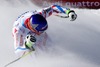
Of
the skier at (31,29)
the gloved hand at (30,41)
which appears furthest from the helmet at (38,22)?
the gloved hand at (30,41)

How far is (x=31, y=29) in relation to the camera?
617 cm

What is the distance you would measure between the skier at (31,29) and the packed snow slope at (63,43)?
37 centimetres

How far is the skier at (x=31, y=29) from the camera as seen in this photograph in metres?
5.94

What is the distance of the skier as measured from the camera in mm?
5938

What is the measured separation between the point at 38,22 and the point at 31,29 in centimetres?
32

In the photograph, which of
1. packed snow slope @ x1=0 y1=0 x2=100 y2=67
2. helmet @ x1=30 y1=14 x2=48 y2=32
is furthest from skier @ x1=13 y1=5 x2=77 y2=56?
packed snow slope @ x1=0 y1=0 x2=100 y2=67

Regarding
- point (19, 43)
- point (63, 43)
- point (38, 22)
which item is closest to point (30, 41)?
point (38, 22)

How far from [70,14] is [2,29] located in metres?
2.09

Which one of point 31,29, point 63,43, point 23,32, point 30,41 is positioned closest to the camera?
point 30,41

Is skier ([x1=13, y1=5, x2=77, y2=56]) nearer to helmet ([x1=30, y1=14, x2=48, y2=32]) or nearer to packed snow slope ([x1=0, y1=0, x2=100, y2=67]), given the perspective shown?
helmet ([x1=30, y1=14, x2=48, y2=32])

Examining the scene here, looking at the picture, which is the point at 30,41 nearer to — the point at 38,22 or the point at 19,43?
the point at 38,22

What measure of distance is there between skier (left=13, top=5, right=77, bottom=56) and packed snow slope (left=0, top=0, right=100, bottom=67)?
375mm

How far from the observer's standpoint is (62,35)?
25.5 ft

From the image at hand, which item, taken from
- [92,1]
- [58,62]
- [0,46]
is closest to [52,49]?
[58,62]
